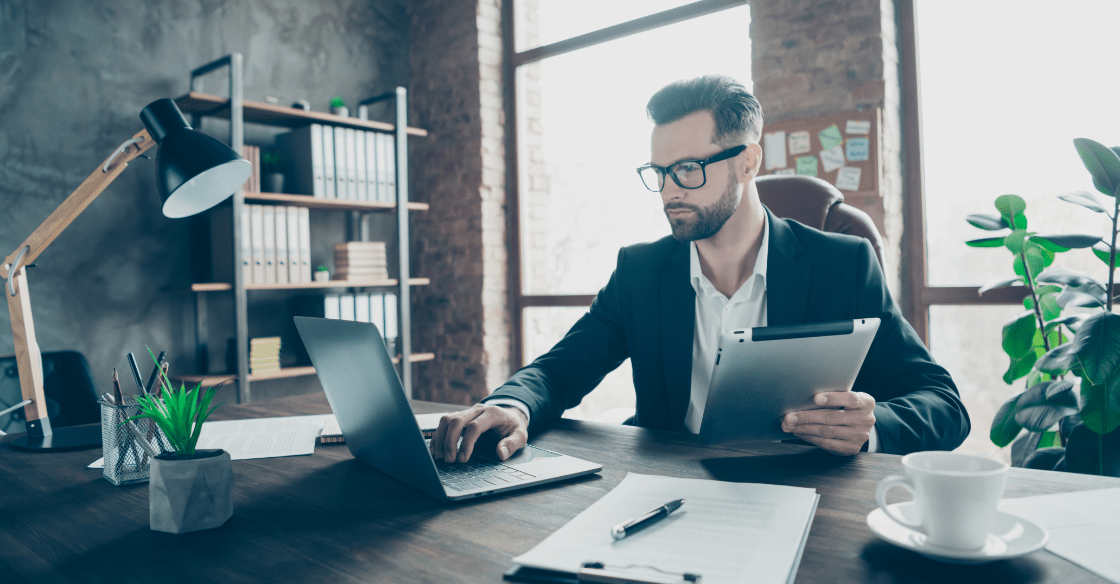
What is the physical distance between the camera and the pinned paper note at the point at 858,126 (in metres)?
2.72

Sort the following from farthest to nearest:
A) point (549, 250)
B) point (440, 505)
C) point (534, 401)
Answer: point (549, 250) < point (534, 401) < point (440, 505)

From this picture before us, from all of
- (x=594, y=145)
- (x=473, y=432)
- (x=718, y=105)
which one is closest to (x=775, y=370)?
(x=473, y=432)

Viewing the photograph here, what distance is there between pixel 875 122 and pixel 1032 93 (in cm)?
55

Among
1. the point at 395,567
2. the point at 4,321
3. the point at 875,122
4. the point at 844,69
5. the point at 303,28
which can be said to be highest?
the point at 303,28

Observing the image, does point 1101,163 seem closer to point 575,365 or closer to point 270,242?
point 575,365

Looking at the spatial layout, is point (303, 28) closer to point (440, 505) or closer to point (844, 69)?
point (844, 69)

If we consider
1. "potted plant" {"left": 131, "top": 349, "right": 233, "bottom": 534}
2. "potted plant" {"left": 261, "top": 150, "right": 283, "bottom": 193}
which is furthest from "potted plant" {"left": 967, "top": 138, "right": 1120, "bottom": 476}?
"potted plant" {"left": 261, "top": 150, "right": 283, "bottom": 193}

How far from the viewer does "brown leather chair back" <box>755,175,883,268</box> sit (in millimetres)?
1700

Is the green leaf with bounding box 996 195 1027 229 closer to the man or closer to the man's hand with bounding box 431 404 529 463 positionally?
the man

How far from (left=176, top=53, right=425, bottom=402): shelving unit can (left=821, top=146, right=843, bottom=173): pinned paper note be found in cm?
196

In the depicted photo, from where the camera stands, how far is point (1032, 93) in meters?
2.62

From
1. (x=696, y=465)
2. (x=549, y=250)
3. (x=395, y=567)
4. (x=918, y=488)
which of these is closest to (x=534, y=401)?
(x=696, y=465)

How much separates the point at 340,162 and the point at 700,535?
3.05 m

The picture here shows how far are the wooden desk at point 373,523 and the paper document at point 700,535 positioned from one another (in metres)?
0.03
